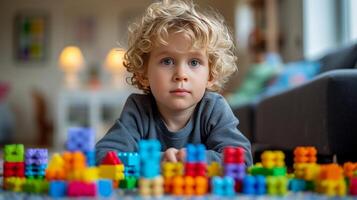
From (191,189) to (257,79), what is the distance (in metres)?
3.48

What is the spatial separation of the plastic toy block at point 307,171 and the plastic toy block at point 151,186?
290 mm

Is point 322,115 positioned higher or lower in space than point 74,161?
higher

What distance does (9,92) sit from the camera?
739 centimetres

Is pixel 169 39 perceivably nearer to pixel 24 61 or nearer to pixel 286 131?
pixel 286 131

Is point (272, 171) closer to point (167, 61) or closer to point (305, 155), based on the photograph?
point (305, 155)

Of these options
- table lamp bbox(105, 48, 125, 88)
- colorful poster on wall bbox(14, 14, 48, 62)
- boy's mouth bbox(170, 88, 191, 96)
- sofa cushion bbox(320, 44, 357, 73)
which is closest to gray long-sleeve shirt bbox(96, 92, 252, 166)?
boy's mouth bbox(170, 88, 191, 96)

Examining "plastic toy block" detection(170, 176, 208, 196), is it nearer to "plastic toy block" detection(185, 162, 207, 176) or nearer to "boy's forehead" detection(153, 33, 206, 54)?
"plastic toy block" detection(185, 162, 207, 176)

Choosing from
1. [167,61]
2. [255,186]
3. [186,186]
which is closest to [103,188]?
[186,186]

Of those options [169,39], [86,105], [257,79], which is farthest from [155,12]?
[86,105]

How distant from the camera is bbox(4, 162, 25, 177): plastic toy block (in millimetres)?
1078

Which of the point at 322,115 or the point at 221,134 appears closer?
the point at 221,134

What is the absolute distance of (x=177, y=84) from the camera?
4.23 ft

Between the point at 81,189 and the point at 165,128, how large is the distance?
57 centimetres

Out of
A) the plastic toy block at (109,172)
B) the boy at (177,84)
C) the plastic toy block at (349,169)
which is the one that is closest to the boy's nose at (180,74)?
the boy at (177,84)
